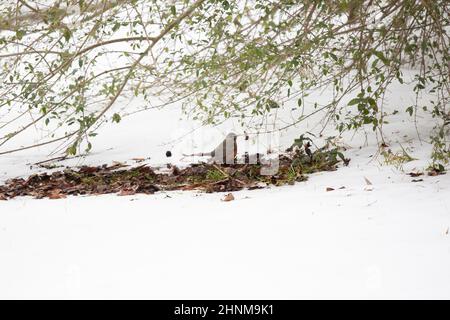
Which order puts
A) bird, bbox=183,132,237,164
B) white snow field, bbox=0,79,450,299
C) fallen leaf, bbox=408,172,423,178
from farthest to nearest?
1. bird, bbox=183,132,237,164
2. fallen leaf, bbox=408,172,423,178
3. white snow field, bbox=0,79,450,299

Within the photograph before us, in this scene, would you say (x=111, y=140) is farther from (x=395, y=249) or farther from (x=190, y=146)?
(x=395, y=249)

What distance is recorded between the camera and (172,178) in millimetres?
5488

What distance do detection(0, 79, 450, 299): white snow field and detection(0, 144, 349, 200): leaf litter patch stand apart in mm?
337

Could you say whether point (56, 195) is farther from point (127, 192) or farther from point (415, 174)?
point (415, 174)

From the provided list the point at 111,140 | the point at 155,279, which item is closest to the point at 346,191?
the point at 155,279

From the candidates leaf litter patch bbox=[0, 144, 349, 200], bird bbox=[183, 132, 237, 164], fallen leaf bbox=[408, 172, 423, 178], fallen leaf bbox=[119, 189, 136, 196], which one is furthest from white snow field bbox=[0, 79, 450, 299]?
bird bbox=[183, 132, 237, 164]

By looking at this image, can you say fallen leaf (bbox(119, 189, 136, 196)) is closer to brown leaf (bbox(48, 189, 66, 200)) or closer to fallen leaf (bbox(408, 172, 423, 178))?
brown leaf (bbox(48, 189, 66, 200))

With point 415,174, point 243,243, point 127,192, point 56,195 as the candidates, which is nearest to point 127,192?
point 127,192

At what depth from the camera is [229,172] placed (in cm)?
527

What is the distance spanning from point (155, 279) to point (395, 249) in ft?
3.55

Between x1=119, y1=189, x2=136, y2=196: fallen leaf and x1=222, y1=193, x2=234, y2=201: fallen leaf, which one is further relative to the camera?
x1=119, y1=189, x2=136, y2=196: fallen leaf

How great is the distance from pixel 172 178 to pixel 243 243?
101 inches

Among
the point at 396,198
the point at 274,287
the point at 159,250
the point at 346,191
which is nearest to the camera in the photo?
the point at 274,287

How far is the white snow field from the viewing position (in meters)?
2.45
